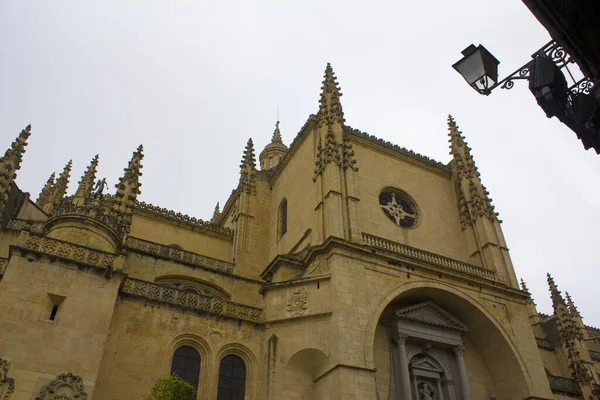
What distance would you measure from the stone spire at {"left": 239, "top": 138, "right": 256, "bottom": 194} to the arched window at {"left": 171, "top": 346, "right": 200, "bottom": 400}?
33.5 feet

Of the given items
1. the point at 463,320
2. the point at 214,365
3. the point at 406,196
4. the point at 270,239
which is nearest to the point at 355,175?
the point at 406,196

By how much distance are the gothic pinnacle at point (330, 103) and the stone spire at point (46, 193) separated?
1398 cm

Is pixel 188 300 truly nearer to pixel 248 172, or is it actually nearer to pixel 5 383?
pixel 5 383

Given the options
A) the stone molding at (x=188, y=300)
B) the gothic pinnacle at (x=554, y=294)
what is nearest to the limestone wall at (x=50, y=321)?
the stone molding at (x=188, y=300)

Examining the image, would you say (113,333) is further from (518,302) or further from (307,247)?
(518,302)

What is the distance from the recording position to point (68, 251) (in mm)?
14164

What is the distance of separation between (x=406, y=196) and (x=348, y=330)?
28.5 ft

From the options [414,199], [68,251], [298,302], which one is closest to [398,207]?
[414,199]

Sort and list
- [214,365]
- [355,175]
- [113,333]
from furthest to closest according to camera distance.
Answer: [355,175] < [214,365] < [113,333]

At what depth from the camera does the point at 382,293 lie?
16922 millimetres

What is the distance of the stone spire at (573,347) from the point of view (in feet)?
70.2

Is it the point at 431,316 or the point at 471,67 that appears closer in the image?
the point at 471,67

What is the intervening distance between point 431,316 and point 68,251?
39.9 feet

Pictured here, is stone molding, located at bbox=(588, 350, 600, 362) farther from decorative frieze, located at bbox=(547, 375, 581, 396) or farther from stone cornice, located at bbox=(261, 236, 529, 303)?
stone cornice, located at bbox=(261, 236, 529, 303)
